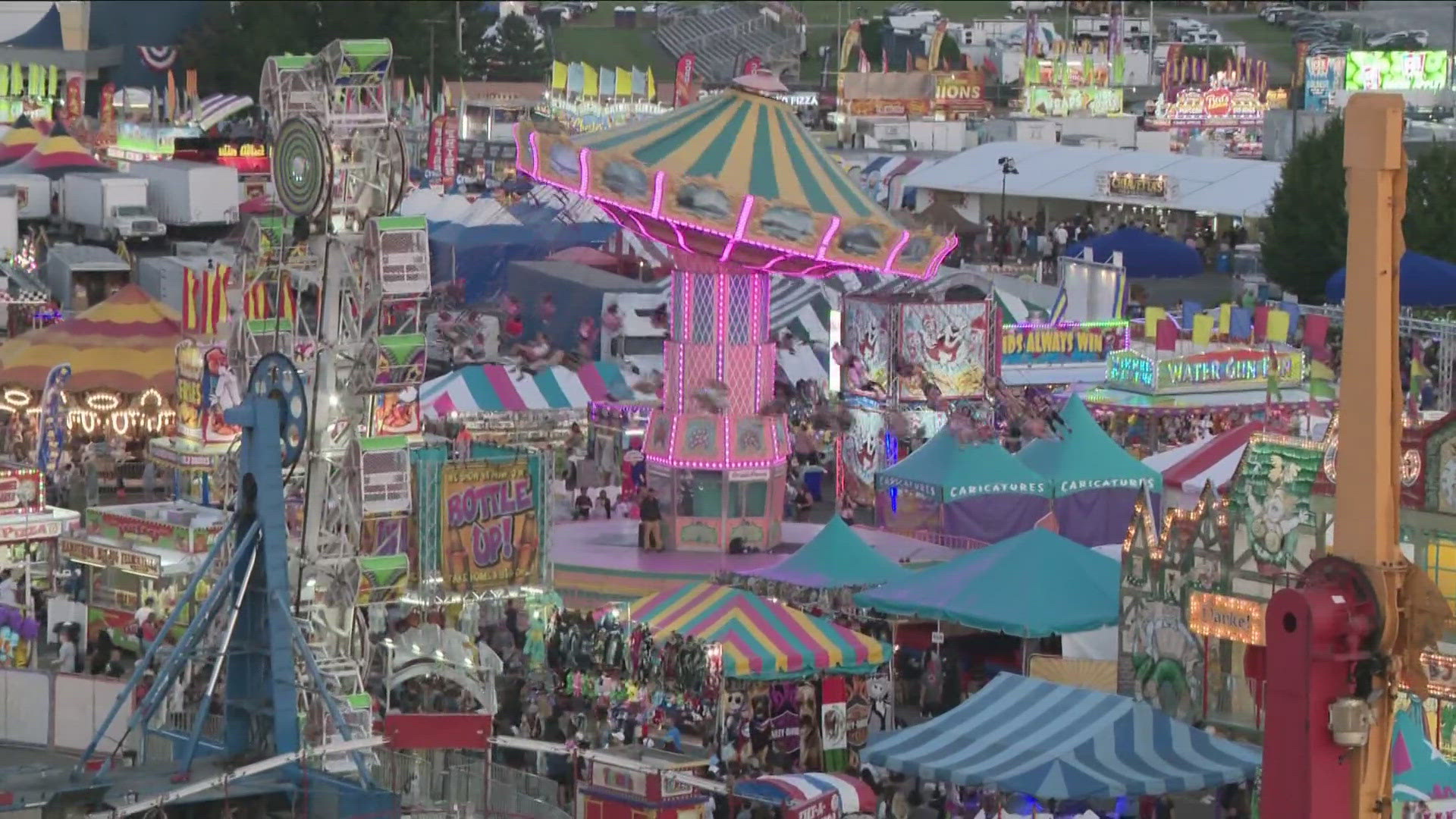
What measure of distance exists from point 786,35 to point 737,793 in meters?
101

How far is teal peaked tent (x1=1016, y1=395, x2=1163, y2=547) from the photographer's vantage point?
29.8 m

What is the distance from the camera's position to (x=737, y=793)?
62.4 feet

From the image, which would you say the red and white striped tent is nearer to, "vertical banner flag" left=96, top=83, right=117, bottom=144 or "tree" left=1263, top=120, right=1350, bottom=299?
"tree" left=1263, top=120, right=1350, bottom=299

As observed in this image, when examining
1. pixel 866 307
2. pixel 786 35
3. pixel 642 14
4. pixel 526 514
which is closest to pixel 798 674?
pixel 526 514

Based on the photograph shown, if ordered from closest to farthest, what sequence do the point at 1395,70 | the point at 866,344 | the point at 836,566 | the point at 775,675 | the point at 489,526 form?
the point at 775,675 < the point at 489,526 < the point at 836,566 < the point at 866,344 < the point at 1395,70

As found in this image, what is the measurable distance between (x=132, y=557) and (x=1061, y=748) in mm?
9487

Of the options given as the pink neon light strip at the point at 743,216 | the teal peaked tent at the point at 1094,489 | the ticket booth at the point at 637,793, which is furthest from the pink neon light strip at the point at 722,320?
the ticket booth at the point at 637,793

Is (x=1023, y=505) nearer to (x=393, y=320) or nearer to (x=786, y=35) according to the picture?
(x=393, y=320)

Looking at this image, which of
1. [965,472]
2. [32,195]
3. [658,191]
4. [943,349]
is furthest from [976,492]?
[32,195]

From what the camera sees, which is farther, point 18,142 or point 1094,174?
point 1094,174

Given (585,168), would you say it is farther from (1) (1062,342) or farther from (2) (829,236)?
(1) (1062,342)

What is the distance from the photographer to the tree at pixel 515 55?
102688 mm

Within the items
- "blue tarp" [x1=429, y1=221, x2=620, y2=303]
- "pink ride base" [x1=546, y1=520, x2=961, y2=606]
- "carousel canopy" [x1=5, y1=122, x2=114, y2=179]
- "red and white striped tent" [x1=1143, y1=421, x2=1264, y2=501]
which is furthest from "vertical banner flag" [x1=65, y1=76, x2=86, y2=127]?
"red and white striped tent" [x1=1143, y1=421, x2=1264, y2=501]

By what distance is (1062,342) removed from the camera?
3688 centimetres
